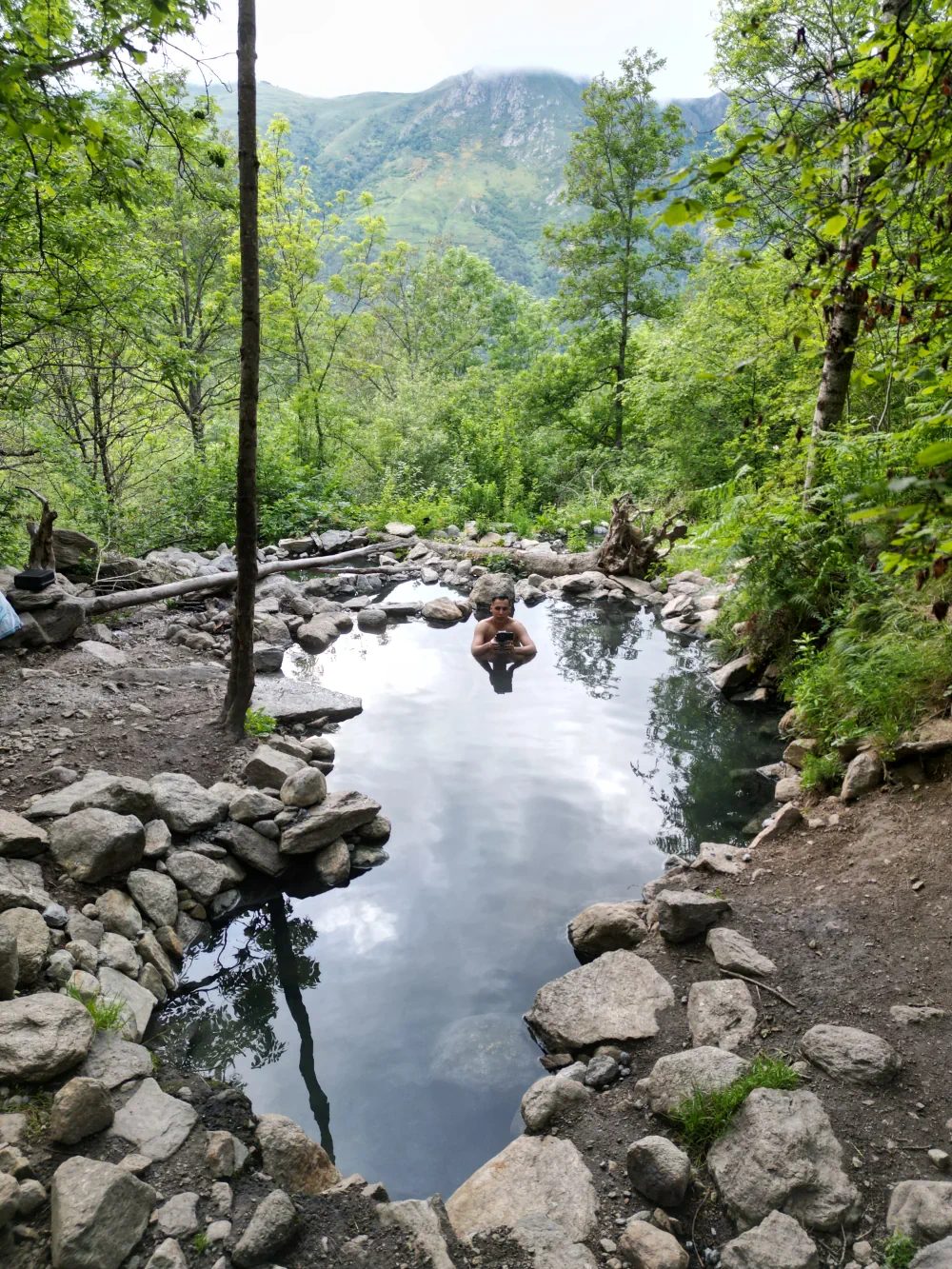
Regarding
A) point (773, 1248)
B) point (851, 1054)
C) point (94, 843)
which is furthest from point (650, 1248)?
point (94, 843)

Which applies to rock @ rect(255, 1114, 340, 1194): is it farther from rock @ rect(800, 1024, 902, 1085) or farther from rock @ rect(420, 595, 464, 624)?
rock @ rect(420, 595, 464, 624)

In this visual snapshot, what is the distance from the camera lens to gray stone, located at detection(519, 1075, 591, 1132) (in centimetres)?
338

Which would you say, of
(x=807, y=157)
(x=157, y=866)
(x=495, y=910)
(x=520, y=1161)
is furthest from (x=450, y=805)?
(x=807, y=157)

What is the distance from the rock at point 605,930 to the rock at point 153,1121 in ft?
7.93

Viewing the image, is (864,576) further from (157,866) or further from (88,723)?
(88,723)

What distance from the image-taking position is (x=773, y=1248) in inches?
98.3

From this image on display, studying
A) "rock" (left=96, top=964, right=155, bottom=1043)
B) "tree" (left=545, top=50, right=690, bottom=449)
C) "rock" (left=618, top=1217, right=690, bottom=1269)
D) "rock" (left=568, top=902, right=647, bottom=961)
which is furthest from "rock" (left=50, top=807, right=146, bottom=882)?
"tree" (left=545, top=50, right=690, bottom=449)

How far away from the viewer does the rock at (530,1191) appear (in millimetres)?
2850

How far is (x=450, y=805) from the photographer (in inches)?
260

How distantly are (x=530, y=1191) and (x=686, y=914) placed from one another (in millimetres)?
1772

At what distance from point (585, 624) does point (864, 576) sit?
19.7ft

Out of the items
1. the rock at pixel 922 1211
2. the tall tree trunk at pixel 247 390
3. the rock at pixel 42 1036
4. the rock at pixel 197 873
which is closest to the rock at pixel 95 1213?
the rock at pixel 42 1036

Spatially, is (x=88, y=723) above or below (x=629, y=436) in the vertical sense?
below

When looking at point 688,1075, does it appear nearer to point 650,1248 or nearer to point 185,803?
point 650,1248
